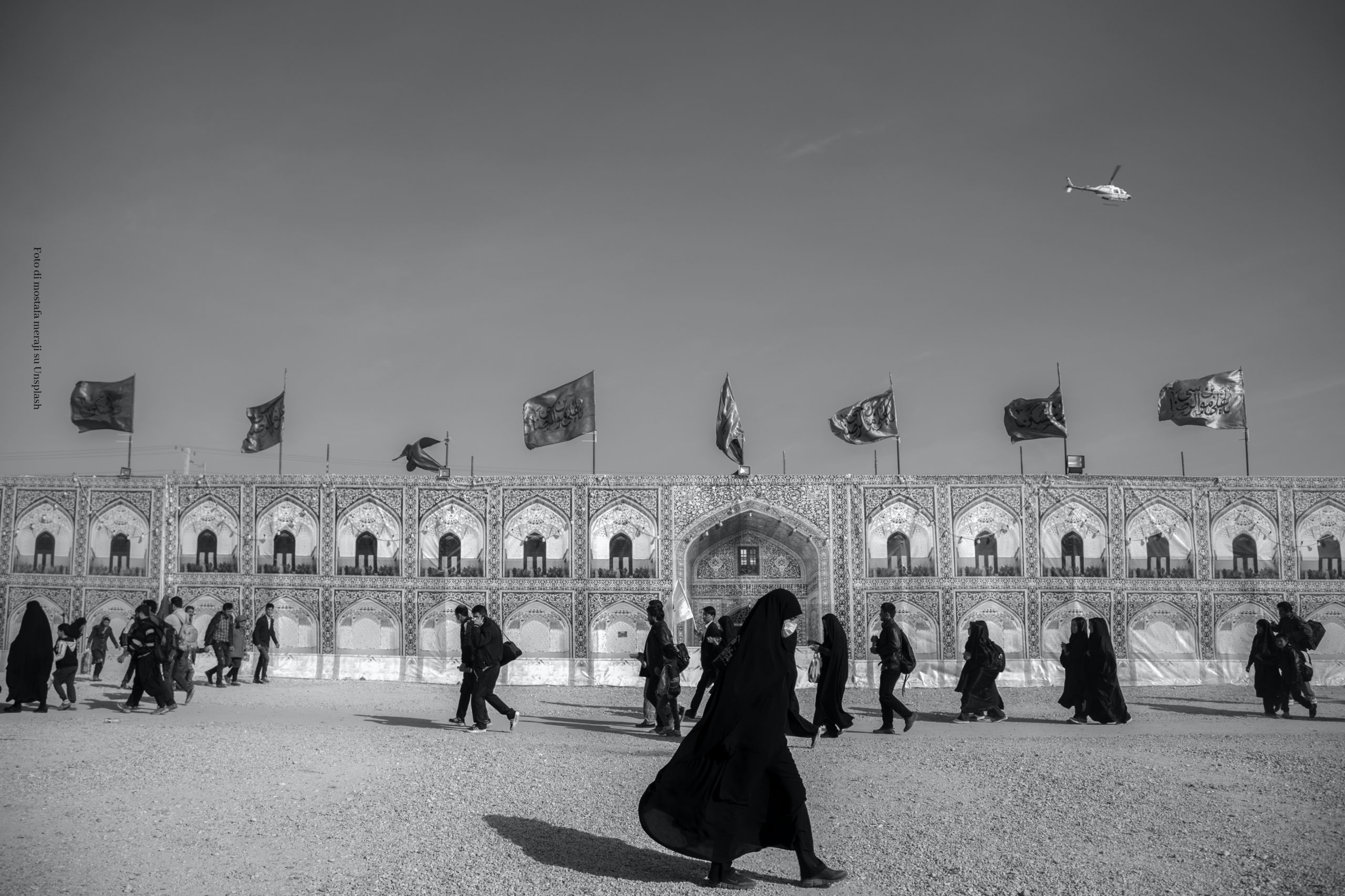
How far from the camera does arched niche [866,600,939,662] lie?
21656mm

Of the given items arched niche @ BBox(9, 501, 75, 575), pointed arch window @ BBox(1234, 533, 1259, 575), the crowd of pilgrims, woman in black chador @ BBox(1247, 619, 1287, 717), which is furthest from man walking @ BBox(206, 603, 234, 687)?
pointed arch window @ BBox(1234, 533, 1259, 575)

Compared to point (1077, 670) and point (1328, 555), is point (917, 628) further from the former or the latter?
point (1328, 555)

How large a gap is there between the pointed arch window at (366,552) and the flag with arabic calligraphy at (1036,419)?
14.2 meters

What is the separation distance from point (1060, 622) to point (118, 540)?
20.3m

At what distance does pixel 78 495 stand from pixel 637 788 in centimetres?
1915

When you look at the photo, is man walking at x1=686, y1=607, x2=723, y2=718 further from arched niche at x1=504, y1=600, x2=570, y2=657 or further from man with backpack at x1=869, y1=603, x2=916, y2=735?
arched niche at x1=504, y1=600, x2=570, y2=657

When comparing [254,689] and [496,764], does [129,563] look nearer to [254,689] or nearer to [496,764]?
[254,689]

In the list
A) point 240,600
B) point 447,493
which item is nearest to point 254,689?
point 240,600

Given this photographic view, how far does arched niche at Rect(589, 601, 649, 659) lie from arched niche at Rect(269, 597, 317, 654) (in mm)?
5893

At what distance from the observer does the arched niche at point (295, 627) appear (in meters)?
22.1

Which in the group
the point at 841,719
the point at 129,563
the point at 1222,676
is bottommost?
the point at 1222,676

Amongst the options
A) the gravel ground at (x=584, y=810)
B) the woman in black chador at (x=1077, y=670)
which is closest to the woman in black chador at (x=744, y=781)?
the gravel ground at (x=584, y=810)

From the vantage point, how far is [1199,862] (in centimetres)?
676

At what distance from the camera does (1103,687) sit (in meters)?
15.1
